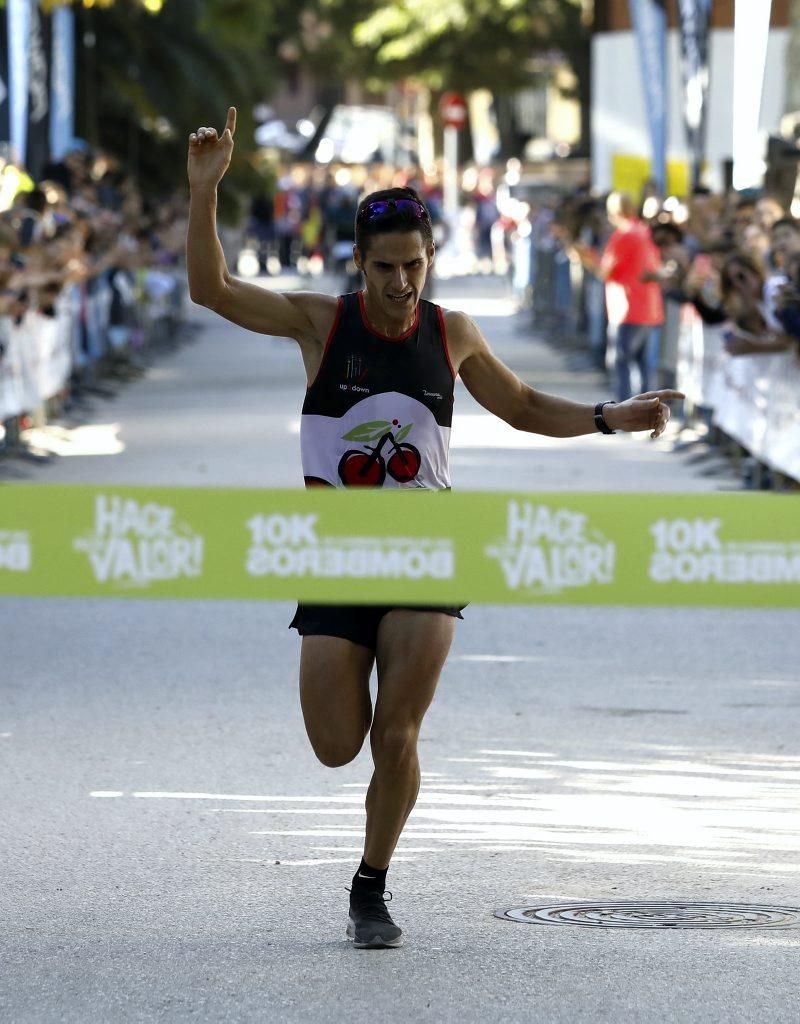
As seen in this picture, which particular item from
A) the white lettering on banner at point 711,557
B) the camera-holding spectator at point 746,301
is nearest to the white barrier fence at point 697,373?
the camera-holding spectator at point 746,301

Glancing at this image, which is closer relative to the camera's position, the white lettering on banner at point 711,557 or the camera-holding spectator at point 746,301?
the white lettering on banner at point 711,557

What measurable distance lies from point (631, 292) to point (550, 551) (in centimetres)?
1561

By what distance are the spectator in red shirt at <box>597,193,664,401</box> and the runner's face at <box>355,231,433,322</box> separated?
574 inches

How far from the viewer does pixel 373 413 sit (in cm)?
548

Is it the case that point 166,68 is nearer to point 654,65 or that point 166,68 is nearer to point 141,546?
point 654,65

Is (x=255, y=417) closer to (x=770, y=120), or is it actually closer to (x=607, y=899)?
(x=607, y=899)

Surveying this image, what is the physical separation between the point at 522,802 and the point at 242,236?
157 feet

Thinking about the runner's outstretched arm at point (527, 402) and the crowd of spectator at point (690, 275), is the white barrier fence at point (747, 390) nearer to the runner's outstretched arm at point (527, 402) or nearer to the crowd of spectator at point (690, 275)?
the crowd of spectator at point (690, 275)

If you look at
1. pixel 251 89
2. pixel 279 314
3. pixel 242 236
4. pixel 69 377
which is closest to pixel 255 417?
pixel 69 377

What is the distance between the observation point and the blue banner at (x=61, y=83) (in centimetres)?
2428

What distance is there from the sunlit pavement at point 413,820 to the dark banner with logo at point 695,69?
14042mm

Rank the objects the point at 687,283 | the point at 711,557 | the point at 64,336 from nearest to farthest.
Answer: the point at 711,557, the point at 687,283, the point at 64,336

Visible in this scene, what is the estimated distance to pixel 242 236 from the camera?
178 ft

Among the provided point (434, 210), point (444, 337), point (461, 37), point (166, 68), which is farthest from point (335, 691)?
point (461, 37)
